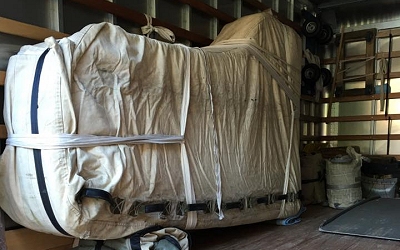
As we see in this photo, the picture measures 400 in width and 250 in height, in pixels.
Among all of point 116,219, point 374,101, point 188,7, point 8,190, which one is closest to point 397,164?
point 374,101

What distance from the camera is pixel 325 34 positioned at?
18.2ft

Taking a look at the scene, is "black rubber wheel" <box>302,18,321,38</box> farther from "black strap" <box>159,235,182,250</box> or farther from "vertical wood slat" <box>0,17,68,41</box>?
"black strap" <box>159,235,182,250</box>

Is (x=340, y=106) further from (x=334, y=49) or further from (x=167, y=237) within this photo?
(x=167, y=237)

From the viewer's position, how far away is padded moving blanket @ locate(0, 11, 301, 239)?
5.70 feet

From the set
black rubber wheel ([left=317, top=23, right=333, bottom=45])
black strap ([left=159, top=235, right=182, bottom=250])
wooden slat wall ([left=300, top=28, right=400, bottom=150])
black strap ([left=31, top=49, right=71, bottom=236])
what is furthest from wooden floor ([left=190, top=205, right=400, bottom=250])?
black rubber wheel ([left=317, top=23, right=333, bottom=45])

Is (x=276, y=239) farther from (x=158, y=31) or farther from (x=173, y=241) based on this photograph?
(x=158, y=31)

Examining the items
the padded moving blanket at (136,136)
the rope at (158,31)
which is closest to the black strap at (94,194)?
the padded moving blanket at (136,136)

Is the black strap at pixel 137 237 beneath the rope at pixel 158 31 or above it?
beneath

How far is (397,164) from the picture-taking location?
4625 millimetres

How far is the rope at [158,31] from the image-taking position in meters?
2.83

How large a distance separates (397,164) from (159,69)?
3.75m

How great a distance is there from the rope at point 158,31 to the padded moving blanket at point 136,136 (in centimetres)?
41

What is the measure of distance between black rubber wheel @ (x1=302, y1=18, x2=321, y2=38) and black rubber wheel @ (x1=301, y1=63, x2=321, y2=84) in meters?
0.44

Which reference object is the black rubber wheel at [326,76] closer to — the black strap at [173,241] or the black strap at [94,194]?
the black strap at [173,241]
